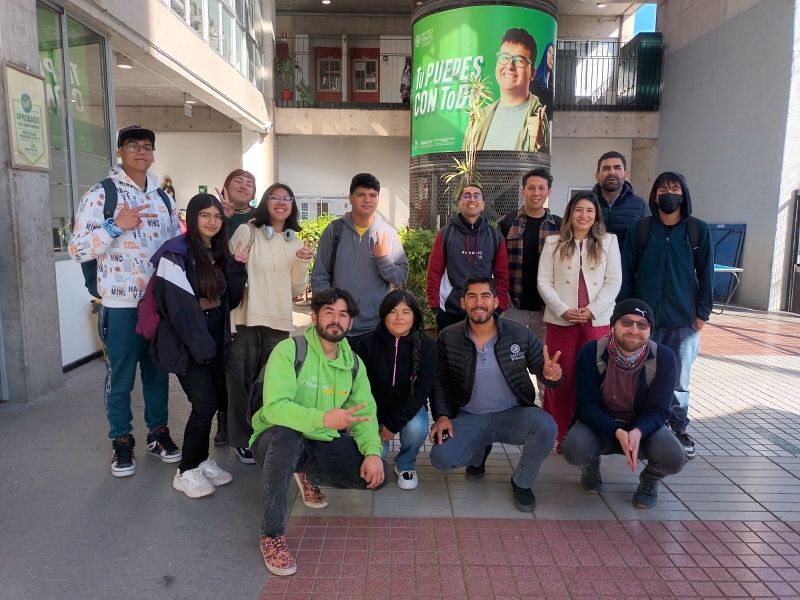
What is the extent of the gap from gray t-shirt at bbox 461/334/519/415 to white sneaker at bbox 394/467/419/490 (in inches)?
21.5

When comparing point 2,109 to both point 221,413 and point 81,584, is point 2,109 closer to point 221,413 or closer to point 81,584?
point 221,413

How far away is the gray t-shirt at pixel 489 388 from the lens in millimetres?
3471

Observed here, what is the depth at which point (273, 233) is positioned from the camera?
3.62m

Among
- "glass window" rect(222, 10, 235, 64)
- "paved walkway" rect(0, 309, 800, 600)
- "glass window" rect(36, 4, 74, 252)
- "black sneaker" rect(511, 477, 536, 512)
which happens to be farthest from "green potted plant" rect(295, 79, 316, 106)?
"black sneaker" rect(511, 477, 536, 512)

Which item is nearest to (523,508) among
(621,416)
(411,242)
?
(621,416)

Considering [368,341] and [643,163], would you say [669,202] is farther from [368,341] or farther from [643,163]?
[643,163]

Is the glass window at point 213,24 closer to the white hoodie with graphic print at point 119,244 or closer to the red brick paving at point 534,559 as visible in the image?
the white hoodie with graphic print at point 119,244

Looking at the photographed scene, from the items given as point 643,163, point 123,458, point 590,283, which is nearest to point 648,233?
point 590,283

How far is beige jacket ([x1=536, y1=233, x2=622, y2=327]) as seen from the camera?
12.6ft

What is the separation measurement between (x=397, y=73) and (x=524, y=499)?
1547 cm

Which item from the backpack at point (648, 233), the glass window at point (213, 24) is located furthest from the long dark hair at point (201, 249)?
the glass window at point (213, 24)

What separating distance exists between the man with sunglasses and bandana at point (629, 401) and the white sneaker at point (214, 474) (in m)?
2.02

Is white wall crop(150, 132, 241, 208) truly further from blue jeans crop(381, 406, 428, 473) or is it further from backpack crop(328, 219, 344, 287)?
blue jeans crop(381, 406, 428, 473)

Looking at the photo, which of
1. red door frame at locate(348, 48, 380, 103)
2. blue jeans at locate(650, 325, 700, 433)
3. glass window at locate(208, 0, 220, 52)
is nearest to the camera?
blue jeans at locate(650, 325, 700, 433)
